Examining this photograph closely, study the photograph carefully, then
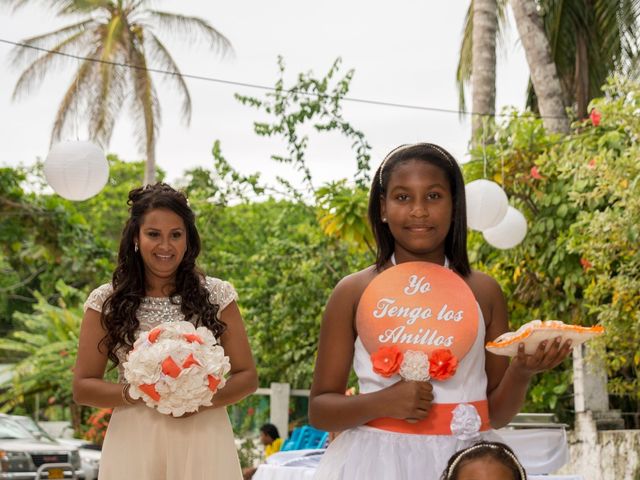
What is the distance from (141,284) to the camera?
3.53 m

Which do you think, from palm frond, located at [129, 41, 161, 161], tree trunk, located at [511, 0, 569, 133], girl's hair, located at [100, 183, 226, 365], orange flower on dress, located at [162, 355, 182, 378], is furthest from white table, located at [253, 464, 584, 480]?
palm frond, located at [129, 41, 161, 161]

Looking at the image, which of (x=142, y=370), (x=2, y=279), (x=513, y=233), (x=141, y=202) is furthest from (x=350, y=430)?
(x=2, y=279)

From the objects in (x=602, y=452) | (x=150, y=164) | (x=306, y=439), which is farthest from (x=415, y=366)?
(x=150, y=164)

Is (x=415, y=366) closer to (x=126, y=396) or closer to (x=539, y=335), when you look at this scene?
(x=539, y=335)

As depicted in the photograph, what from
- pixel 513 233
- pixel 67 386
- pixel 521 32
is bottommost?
pixel 67 386

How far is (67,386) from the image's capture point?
22.9 m

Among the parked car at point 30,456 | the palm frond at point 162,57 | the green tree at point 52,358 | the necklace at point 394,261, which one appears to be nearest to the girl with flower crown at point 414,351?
the necklace at point 394,261

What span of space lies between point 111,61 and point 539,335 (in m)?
19.1

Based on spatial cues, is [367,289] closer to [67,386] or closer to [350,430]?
[350,430]

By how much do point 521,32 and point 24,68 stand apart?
1146 centimetres

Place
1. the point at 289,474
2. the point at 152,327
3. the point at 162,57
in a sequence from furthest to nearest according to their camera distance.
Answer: the point at 162,57 < the point at 289,474 < the point at 152,327

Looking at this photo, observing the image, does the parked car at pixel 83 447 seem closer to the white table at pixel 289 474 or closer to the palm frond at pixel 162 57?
the palm frond at pixel 162 57

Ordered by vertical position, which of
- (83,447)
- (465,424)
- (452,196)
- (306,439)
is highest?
(452,196)

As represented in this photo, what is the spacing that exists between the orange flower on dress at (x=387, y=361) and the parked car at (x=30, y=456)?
13301 millimetres
